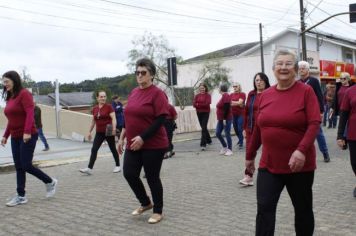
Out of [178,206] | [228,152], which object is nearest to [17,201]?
[178,206]

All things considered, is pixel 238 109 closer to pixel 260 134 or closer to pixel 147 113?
pixel 147 113

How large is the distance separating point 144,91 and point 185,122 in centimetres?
1561

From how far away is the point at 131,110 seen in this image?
541cm

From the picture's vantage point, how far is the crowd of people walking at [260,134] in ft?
12.2

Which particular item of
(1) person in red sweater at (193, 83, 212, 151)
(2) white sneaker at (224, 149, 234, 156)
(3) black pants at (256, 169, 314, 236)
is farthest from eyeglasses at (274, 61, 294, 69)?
(1) person in red sweater at (193, 83, 212, 151)

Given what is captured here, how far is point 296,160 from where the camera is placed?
11.7 ft

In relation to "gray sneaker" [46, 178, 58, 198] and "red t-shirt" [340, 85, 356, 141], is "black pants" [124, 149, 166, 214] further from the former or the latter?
"red t-shirt" [340, 85, 356, 141]

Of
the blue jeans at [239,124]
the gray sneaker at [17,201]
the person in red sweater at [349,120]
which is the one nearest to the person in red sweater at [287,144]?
the person in red sweater at [349,120]

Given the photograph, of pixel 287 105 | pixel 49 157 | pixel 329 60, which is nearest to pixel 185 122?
pixel 49 157

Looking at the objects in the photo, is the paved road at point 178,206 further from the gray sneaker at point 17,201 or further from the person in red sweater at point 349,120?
the person in red sweater at point 349,120

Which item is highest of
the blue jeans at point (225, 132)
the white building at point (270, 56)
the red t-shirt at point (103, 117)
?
the white building at point (270, 56)

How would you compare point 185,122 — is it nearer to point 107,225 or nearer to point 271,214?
point 107,225

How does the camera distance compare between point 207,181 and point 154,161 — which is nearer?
point 154,161

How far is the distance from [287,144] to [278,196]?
1.36 ft
